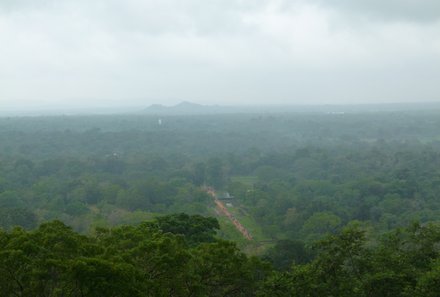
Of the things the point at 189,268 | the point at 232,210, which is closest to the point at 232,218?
the point at 232,210

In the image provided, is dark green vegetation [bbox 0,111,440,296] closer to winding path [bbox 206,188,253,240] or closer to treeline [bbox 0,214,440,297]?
treeline [bbox 0,214,440,297]

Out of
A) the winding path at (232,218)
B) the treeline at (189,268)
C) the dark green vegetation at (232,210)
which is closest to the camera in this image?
the treeline at (189,268)

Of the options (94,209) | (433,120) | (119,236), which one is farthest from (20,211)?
(433,120)

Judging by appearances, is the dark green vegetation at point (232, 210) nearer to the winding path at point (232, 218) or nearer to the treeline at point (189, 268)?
the treeline at point (189, 268)

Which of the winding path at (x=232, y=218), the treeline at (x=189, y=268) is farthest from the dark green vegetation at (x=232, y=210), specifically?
the winding path at (x=232, y=218)

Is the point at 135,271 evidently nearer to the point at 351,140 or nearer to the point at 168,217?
the point at 168,217
